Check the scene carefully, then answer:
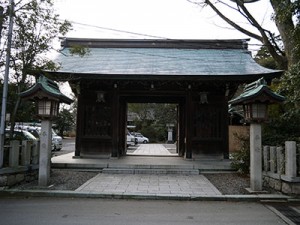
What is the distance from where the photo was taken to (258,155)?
8.26 m

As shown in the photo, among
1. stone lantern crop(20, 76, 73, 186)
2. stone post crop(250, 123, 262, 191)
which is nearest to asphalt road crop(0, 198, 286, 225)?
stone post crop(250, 123, 262, 191)

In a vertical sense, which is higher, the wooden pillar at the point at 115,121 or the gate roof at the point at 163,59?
the gate roof at the point at 163,59

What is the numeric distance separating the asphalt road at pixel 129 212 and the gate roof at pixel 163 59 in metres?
6.30

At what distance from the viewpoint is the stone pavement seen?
802 cm

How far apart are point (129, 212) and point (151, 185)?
2726 mm

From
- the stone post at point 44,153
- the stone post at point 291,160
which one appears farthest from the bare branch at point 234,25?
the stone post at point 44,153

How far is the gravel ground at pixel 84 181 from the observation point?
330 inches

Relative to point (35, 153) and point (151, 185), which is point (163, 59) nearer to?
point (151, 185)

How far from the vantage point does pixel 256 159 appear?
8.22 metres

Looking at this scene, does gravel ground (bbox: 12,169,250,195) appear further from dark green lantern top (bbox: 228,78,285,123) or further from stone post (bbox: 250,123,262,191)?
dark green lantern top (bbox: 228,78,285,123)

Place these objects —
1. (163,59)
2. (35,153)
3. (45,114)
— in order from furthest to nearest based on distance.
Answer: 1. (163,59)
2. (35,153)
3. (45,114)

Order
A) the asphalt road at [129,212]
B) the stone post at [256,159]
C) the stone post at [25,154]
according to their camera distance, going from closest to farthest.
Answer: the asphalt road at [129,212]
the stone post at [256,159]
the stone post at [25,154]

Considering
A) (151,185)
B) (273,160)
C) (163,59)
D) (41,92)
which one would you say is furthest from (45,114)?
(163,59)

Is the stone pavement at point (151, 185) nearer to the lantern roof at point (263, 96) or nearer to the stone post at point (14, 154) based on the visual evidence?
the stone post at point (14, 154)
